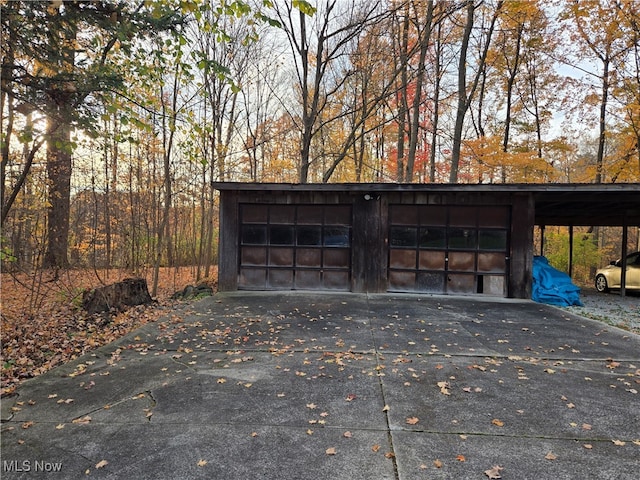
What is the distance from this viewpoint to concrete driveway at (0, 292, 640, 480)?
2354 mm

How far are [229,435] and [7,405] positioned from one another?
7.17 feet

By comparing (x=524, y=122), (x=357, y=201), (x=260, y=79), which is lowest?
(x=357, y=201)

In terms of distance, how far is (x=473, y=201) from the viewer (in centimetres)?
870

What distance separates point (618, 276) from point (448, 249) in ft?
19.4

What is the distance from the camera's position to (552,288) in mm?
8445

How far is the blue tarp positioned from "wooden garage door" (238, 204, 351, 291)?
448cm

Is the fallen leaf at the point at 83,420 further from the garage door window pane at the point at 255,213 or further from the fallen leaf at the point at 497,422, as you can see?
the garage door window pane at the point at 255,213

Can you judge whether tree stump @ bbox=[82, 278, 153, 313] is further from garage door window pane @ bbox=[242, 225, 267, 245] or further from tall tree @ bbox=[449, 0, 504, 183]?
tall tree @ bbox=[449, 0, 504, 183]

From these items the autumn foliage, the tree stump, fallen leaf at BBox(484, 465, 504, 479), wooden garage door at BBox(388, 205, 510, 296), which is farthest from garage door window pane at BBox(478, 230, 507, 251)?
the tree stump

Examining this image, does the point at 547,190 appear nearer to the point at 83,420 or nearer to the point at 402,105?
the point at 402,105

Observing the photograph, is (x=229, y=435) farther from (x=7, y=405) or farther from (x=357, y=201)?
(x=357, y=201)

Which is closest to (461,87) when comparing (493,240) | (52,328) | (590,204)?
(590,204)

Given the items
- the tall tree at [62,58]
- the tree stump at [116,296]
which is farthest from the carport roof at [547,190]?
the tall tree at [62,58]

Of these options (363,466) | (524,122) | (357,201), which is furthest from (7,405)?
(524,122)
